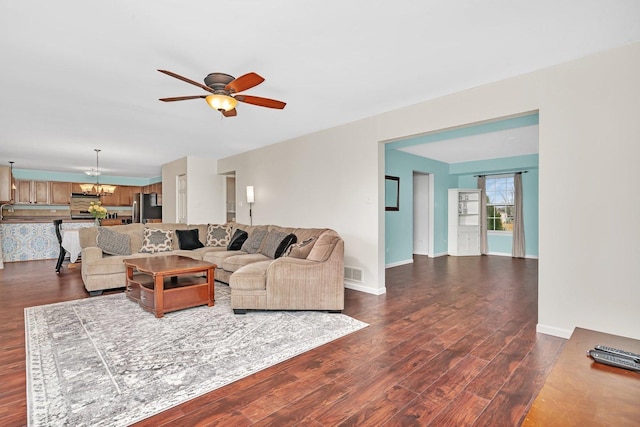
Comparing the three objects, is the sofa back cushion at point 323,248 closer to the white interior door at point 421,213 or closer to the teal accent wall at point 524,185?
the white interior door at point 421,213

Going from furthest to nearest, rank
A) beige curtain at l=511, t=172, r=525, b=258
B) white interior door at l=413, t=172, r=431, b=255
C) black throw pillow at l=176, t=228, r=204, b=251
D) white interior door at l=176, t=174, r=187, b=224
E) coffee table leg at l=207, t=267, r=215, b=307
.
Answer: white interior door at l=413, t=172, r=431, b=255 → beige curtain at l=511, t=172, r=525, b=258 → white interior door at l=176, t=174, r=187, b=224 → black throw pillow at l=176, t=228, r=204, b=251 → coffee table leg at l=207, t=267, r=215, b=307

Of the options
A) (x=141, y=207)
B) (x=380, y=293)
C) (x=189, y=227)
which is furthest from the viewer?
(x=141, y=207)

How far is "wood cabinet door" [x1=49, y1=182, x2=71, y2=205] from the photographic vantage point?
995cm

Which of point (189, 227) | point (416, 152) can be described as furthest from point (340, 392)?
point (416, 152)

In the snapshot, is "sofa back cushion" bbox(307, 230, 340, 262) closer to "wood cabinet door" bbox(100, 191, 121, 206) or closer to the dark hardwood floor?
the dark hardwood floor

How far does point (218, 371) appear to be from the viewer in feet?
7.44

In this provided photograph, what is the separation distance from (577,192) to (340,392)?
8.62ft

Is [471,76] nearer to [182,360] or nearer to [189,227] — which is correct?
[182,360]

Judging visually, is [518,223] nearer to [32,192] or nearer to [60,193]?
[60,193]

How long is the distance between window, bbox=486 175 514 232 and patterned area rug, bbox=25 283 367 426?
22.7ft

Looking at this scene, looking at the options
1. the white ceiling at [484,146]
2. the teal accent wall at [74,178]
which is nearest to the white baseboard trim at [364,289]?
the white ceiling at [484,146]

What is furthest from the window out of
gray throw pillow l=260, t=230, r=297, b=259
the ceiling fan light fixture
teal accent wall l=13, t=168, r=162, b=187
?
teal accent wall l=13, t=168, r=162, b=187

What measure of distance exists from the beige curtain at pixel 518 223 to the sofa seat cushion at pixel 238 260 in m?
6.62

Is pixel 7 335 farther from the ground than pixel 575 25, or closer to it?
closer to it
